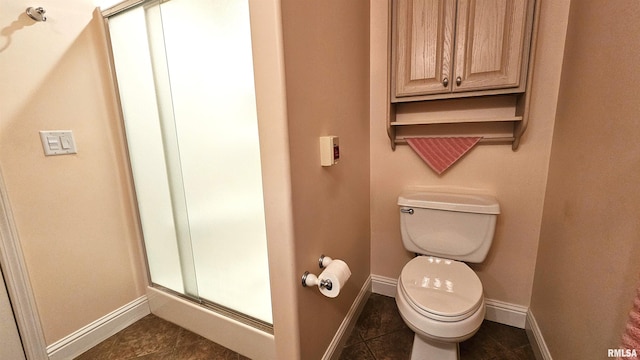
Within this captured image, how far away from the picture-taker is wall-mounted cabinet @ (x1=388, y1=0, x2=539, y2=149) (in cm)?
117

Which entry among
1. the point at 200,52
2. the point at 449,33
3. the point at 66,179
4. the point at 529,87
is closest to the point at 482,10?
the point at 449,33

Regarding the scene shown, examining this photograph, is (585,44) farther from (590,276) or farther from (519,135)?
(590,276)

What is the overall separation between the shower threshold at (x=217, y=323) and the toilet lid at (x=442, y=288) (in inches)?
28.3

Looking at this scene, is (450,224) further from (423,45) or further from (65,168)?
(65,168)

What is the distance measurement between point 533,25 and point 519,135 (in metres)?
0.50

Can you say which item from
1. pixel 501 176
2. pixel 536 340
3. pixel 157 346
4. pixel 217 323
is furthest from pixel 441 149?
pixel 157 346

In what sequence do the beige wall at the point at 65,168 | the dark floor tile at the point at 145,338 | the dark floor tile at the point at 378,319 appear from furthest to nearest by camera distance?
the dark floor tile at the point at 378,319 → the dark floor tile at the point at 145,338 → the beige wall at the point at 65,168

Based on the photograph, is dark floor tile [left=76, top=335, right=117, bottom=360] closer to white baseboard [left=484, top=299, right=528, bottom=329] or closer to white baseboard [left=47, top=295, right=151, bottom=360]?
white baseboard [left=47, top=295, right=151, bottom=360]

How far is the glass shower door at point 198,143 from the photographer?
1.12 meters

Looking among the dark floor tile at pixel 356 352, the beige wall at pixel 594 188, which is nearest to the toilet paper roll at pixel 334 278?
the dark floor tile at pixel 356 352

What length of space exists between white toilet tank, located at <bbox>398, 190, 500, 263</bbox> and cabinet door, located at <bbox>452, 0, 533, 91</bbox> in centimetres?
60

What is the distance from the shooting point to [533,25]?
1146 mm

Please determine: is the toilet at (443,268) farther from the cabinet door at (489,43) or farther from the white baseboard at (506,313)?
the cabinet door at (489,43)

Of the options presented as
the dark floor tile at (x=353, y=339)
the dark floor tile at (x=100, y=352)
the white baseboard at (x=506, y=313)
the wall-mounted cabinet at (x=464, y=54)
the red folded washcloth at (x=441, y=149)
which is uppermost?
the wall-mounted cabinet at (x=464, y=54)
